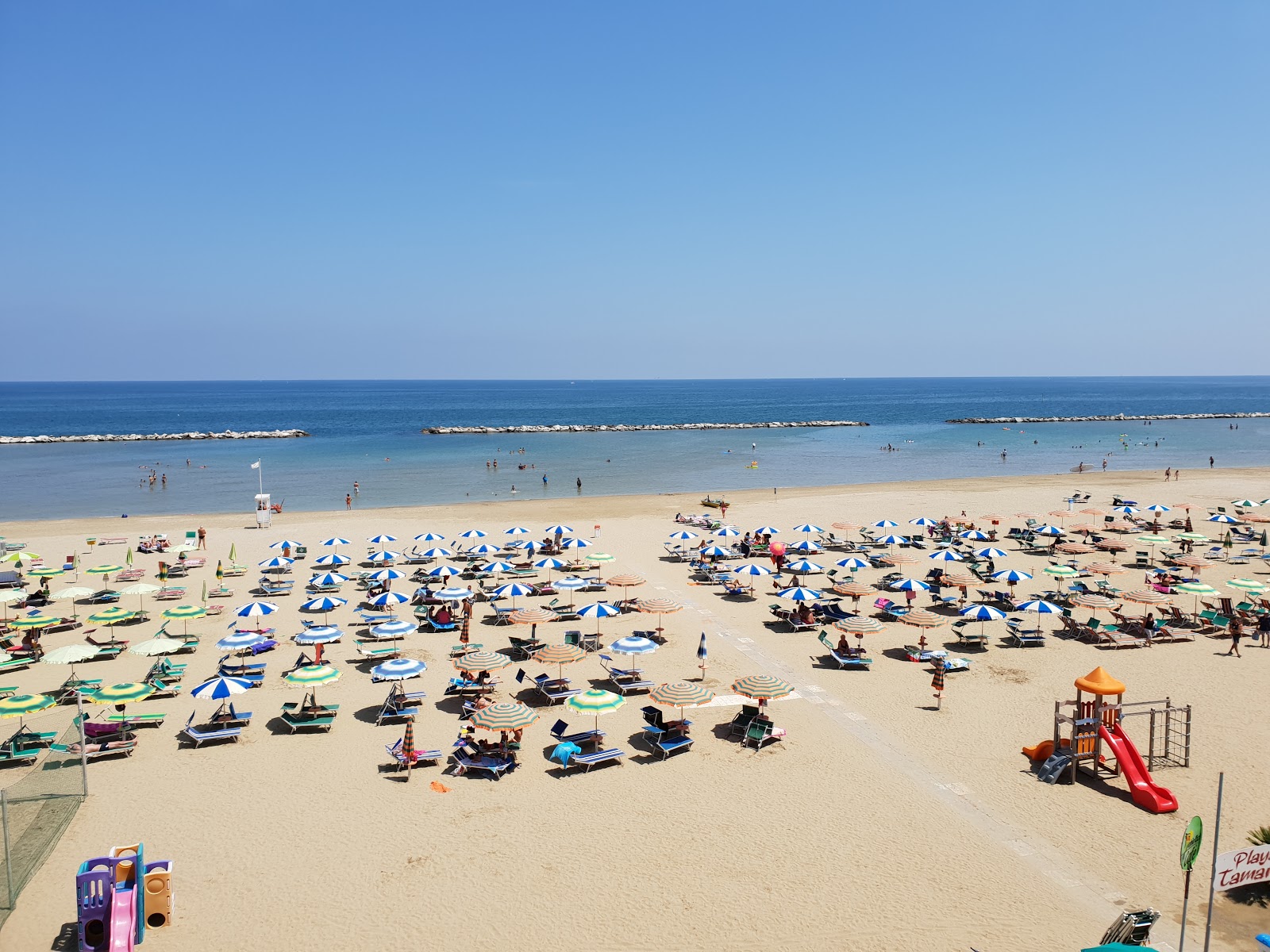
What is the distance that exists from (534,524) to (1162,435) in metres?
91.3

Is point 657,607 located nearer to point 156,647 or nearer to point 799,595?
point 799,595

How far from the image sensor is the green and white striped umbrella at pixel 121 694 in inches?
645

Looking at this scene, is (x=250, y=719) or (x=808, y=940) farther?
(x=250, y=719)

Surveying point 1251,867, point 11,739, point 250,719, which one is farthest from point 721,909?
point 11,739

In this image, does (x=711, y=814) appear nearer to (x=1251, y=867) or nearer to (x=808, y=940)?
(x=808, y=940)

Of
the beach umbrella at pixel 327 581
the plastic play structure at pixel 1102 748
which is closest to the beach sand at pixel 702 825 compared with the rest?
the plastic play structure at pixel 1102 748

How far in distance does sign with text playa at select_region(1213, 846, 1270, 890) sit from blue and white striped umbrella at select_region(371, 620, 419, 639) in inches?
656

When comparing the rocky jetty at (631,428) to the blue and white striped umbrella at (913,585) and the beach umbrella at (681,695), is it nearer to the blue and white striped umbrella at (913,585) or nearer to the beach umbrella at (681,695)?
the blue and white striped umbrella at (913,585)

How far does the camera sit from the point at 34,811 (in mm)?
12672

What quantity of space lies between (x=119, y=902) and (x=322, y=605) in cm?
1609

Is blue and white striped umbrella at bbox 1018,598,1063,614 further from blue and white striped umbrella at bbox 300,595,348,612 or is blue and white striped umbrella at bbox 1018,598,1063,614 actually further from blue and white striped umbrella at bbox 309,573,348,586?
blue and white striped umbrella at bbox 309,573,348,586

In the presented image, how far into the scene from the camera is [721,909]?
11.0 metres

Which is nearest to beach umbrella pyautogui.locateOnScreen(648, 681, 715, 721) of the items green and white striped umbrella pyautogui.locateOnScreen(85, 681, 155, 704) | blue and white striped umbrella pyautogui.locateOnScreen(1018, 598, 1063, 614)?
A: green and white striped umbrella pyautogui.locateOnScreen(85, 681, 155, 704)

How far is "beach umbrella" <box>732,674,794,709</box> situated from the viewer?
656 inches
